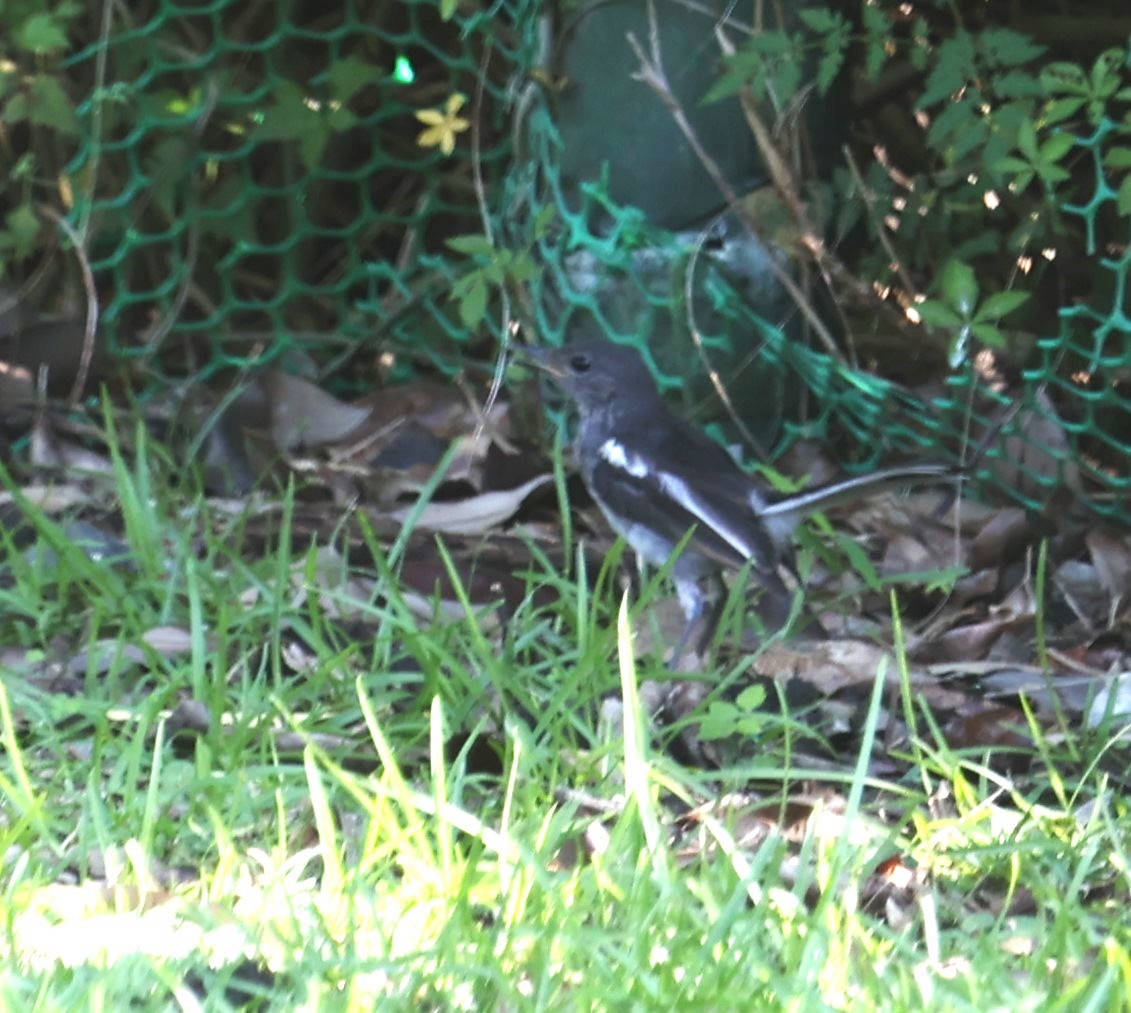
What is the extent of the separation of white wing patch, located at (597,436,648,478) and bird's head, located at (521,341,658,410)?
155 mm

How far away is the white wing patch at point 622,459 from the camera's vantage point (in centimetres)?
441

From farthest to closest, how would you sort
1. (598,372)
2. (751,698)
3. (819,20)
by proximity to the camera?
1. (598,372)
2. (819,20)
3. (751,698)

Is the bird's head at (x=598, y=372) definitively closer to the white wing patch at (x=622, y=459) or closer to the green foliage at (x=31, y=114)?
the white wing patch at (x=622, y=459)

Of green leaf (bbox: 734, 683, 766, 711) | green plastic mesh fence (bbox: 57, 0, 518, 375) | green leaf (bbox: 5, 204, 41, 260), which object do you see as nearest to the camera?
green leaf (bbox: 734, 683, 766, 711)

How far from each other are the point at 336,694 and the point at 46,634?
732 millimetres

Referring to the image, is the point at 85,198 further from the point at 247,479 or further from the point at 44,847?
the point at 44,847

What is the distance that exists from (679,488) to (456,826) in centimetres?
155

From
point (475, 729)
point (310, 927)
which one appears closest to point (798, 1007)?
point (310, 927)

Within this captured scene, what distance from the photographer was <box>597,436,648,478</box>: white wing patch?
441 cm

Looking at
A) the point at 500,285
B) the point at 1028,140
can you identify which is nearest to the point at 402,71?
the point at 500,285

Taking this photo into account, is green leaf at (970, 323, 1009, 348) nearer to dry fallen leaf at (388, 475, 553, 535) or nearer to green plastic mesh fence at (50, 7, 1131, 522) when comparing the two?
green plastic mesh fence at (50, 7, 1131, 522)

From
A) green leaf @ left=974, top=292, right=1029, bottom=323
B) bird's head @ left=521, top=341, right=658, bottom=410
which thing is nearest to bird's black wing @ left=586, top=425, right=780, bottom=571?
bird's head @ left=521, top=341, right=658, bottom=410

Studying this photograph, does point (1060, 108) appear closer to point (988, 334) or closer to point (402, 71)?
point (988, 334)

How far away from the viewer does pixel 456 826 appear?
289 cm
